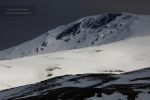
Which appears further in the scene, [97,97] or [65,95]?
[65,95]

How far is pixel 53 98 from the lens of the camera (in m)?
64.0

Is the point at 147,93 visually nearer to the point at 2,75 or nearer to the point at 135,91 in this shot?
the point at 135,91

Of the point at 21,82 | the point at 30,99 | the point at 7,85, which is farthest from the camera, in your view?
the point at 21,82

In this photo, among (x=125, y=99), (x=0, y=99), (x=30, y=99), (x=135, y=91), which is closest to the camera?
(x=125, y=99)

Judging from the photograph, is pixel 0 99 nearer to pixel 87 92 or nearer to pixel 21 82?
pixel 87 92

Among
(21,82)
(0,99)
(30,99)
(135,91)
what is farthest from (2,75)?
(135,91)

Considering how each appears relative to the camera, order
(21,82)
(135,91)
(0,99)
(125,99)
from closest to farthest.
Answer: (125,99) < (135,91) < (0,99) < (21,82)

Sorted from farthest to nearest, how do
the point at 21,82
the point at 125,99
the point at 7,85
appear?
1. the point at 21,82
2. the point at 7,85
3. the point at 125,99

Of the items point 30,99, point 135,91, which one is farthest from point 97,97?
point 30,99

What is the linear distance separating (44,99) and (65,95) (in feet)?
13.6

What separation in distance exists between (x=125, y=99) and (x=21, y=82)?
142643mm

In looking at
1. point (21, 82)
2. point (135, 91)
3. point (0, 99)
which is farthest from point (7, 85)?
point (135, 91)

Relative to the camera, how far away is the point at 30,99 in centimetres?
6756

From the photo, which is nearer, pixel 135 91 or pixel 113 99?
pixel 113 99
